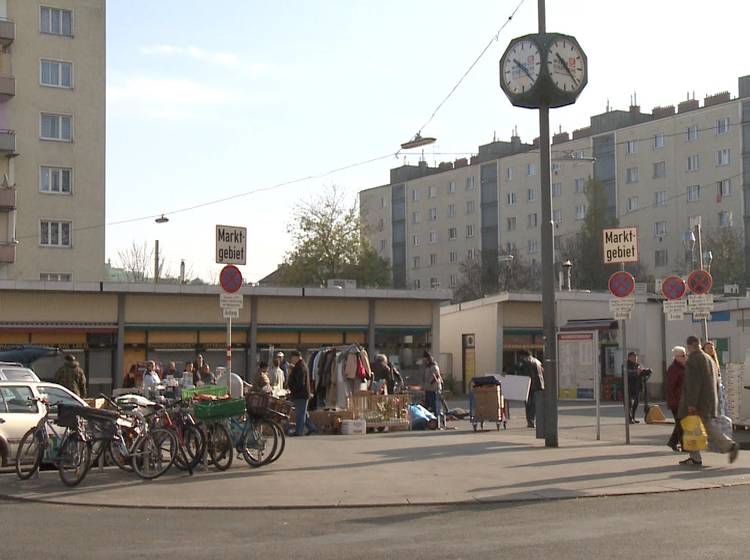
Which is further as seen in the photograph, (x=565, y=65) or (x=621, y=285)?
(x=621, y=285)

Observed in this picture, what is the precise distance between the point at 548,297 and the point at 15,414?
28.0ft

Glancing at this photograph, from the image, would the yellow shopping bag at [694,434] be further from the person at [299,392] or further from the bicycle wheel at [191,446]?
the person at [299,392]

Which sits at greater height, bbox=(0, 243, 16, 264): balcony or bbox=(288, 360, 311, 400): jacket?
bbox=(0, 243, 16, 264): balcony

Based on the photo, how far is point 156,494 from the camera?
42.8ft

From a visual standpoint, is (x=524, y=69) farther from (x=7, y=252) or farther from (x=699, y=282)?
(x=7, y=252)

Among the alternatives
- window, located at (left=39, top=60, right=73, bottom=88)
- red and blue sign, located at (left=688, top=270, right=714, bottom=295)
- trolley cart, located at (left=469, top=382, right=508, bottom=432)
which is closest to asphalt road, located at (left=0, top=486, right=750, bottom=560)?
trolley cart, located at (left=469, top=382, right=508, bottom=432)

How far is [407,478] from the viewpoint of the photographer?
1421 cm

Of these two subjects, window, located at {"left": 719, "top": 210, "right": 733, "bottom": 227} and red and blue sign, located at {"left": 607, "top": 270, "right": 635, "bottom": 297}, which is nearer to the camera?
red and blue sign, located at {"left": 607, "top": 270, "right": 635, "bottom": 297}

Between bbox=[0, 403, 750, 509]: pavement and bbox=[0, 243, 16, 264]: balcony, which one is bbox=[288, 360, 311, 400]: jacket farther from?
bbox=[0, 243, 16, 264]: balcony

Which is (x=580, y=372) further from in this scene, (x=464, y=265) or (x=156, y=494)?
(x=464, y=265)

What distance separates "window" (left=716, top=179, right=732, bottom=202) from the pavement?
61926 mm

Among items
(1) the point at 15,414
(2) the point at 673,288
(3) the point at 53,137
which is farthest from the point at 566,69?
(3) the point at 53,137

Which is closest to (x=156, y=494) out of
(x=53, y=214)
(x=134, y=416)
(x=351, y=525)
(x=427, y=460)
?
(x=134, y=416)

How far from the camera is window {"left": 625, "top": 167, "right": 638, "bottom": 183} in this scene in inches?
3273
